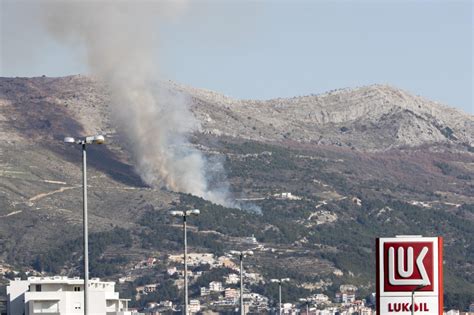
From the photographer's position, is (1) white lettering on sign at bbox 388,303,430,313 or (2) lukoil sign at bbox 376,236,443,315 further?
(1) white lettering on sign at bbox 388,303,430,313

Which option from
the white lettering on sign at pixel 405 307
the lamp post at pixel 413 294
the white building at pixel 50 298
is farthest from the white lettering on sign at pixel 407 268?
the white building at pixel 50 298

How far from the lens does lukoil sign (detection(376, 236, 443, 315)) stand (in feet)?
275

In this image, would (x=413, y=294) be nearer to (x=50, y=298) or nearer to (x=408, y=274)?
(x=408, y=274)

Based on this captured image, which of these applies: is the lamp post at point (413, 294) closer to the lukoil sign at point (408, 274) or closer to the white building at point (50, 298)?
the lukoil sign at point (408, 274)

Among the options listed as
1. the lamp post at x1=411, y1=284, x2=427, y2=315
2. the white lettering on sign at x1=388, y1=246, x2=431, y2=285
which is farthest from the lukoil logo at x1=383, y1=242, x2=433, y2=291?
the lamp post at x1=411, y1=284, x2=427, y2=315

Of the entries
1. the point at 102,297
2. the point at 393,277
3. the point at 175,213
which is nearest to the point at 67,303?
the point at 102,297

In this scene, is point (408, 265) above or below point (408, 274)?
above

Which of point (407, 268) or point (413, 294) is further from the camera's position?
point (407, 268)

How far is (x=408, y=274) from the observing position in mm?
84625

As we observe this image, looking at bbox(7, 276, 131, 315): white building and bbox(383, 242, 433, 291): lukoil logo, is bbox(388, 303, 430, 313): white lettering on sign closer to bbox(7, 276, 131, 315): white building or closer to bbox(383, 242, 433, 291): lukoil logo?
bbox(383, 242, 433, 291): lukoil logo

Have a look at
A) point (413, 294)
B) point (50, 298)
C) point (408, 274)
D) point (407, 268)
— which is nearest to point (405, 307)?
point (413, 294)

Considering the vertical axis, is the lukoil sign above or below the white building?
below

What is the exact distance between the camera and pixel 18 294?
18688 cm

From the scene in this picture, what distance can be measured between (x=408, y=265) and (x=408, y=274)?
41 cm
